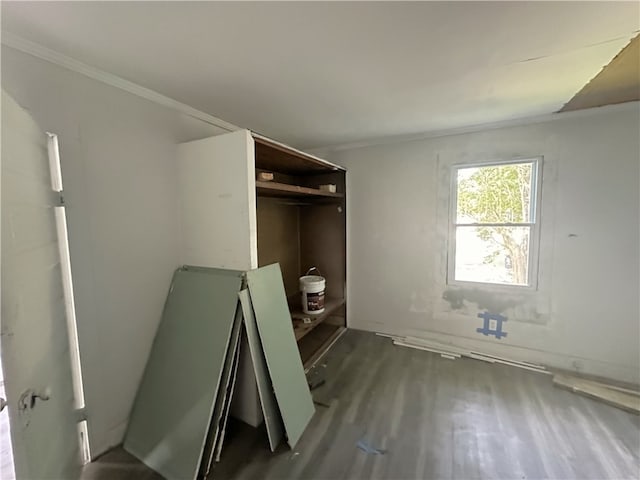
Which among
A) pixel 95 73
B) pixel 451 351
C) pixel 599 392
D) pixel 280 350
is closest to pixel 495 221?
pixel 451 351

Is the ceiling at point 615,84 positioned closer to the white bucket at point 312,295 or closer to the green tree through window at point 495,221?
the green tree through window at point 495,221

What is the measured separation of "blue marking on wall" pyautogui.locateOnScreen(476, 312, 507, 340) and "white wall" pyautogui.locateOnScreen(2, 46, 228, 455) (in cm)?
305

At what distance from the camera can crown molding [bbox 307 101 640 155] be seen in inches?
90.4

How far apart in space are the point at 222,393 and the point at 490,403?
2046 millimetres

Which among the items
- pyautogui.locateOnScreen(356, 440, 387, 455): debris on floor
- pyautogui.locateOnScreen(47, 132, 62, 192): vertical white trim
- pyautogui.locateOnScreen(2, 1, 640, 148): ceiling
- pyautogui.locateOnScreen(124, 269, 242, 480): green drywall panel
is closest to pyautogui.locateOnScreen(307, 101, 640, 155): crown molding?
pyautogui.locateOnScreen(2, 1, 640, 148): ceiling

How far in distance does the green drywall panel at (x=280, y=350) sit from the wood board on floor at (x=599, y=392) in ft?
7.28

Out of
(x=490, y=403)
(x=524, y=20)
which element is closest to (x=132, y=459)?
(x=490, y=403)

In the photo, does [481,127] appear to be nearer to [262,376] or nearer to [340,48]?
[340,48]

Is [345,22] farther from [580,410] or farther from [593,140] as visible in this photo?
[580,410]

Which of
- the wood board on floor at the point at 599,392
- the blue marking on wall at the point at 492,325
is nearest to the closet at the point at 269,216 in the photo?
the blue marking on wall at the point at 492,325

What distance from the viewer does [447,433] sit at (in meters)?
1.88

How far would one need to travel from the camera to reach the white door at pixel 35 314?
994mm

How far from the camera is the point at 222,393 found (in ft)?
5.48

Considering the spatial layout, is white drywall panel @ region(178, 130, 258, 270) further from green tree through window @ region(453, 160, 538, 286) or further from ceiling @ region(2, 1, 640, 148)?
green tree through window @ region(453, 160, 538, 286)
